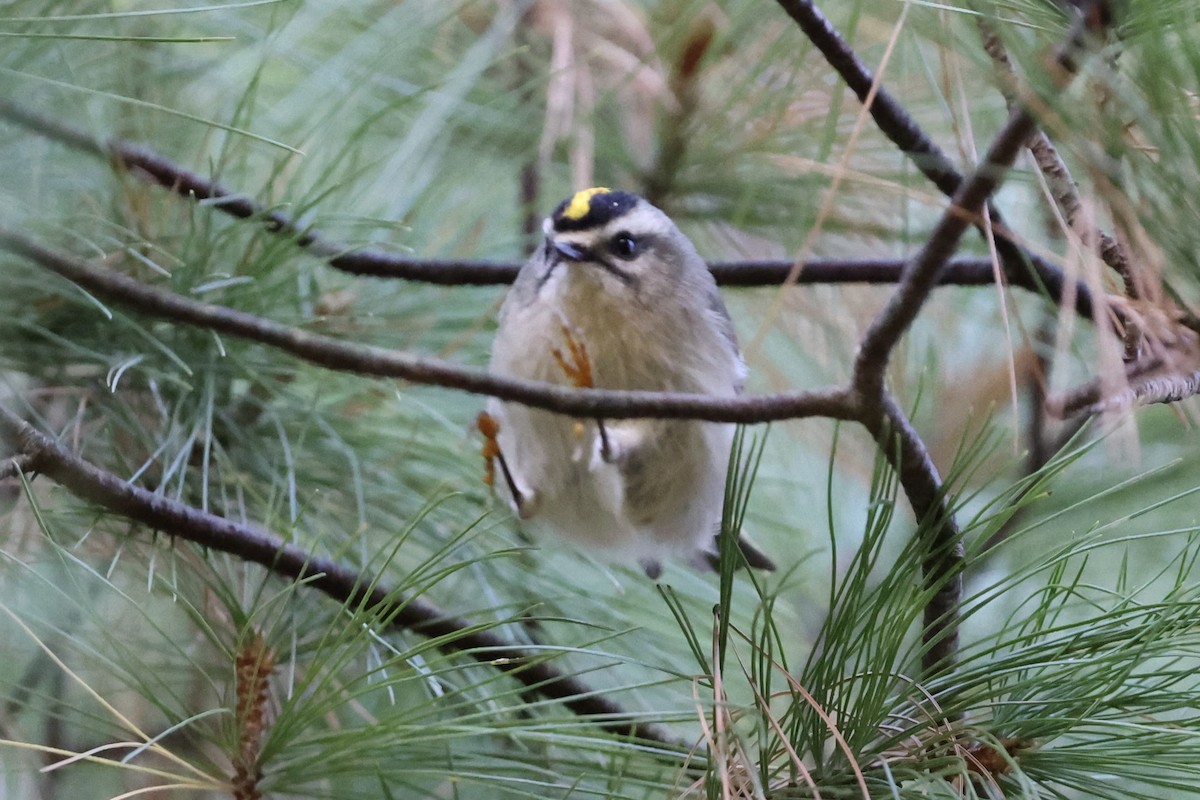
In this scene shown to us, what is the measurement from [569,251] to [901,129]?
1.22ft

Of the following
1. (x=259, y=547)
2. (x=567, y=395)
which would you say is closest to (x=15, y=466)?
(x=259, y=547)

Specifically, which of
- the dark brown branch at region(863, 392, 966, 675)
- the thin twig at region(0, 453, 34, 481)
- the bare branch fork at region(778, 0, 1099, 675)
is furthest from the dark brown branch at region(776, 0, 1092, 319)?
the thin twig at region(0, 453, 34, 481)

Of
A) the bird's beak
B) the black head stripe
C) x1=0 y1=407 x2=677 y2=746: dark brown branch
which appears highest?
the black head stripe

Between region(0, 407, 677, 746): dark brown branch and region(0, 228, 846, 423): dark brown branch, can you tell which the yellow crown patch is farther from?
region(0, 228, 846, 423): dark brown branch

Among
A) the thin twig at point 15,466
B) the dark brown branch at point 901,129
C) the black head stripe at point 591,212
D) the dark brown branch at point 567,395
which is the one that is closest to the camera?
the dark brown branch at point 567,395

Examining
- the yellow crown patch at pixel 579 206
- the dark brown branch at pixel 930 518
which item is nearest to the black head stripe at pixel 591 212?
the yellow crown patch at pixel 579 206

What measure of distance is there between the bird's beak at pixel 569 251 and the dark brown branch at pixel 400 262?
0.16 m

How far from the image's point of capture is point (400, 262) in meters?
1.34

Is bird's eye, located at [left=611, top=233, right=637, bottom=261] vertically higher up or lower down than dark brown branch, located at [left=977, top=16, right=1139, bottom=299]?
higher up

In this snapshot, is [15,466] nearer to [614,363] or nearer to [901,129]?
[614,363]

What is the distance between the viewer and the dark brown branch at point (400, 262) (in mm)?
1222

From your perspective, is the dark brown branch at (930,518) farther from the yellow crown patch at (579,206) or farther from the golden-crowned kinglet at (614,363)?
the yellow crown patch at (579,206)

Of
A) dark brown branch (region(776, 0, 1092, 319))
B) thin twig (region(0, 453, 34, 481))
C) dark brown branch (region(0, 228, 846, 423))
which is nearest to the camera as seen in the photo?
dark brown branch (region(0, 228, 846, 423))

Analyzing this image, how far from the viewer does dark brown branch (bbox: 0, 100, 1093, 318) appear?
4.01 feet
